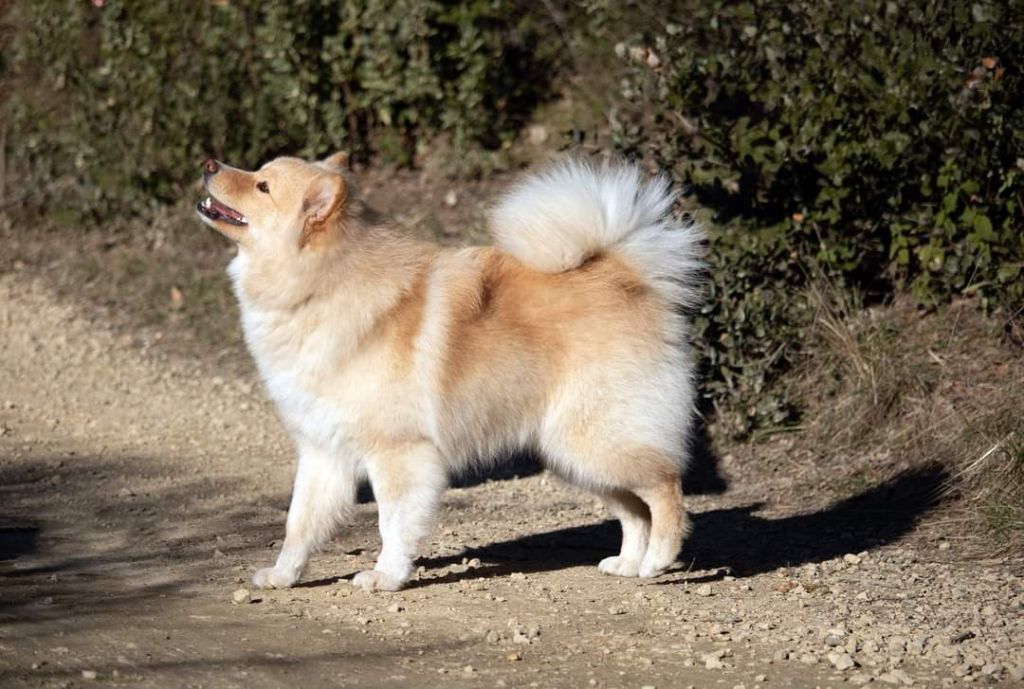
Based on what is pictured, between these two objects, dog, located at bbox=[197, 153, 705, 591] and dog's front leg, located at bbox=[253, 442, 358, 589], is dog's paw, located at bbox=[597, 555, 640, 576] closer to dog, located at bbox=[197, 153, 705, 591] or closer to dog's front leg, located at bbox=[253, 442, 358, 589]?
dog, located at bbox=[197, 153, 705, 591]

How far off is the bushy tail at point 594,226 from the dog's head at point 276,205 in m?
0.74

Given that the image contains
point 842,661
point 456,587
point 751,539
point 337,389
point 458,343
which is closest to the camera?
point 842,661

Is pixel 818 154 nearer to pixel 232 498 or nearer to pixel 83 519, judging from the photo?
pixel 232 498

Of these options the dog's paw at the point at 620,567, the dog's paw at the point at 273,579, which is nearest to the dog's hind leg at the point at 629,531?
the dog's paw at the point at 620,567

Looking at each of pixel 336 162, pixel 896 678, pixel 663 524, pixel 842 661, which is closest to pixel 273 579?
pixel 663 524

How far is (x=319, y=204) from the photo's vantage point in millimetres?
4953

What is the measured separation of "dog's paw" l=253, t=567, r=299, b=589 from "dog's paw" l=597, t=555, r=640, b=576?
1293 mm

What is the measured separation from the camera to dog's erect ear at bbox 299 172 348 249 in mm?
4906

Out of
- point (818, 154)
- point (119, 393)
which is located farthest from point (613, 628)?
point (119, 393)

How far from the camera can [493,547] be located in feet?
19.0

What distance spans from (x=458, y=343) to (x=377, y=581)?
949 mm

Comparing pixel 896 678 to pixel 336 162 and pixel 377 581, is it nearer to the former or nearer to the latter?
pixel 377 581

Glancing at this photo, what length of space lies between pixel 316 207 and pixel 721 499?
2870 mm

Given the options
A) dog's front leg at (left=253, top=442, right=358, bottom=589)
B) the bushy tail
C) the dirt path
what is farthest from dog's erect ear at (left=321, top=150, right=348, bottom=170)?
the dirt path
